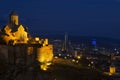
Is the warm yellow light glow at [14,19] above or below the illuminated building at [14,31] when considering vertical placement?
above

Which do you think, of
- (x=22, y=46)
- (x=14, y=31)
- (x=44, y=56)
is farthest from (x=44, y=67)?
(x=14, y=31)

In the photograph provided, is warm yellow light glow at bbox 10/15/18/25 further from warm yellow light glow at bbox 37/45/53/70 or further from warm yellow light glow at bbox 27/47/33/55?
warm yellow light glow at bbox 27/47/33/55

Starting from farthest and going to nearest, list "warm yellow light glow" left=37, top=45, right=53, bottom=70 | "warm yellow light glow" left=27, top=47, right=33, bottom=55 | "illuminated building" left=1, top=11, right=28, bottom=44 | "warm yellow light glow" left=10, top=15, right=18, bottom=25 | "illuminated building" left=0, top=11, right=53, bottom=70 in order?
"warm yellow light glow" left=10, top=15, right=18, bottom=25 < "illuminated building" left=1, top=11, right=28, bottom=44 < "warm yellow light glow" left=37, top=45, right=53, bottom=70 < "warm yellow light glow" left=27, top=47, right=33, bottom=55 < "illuminated building" left=0, top=11, right=53, bottom=70

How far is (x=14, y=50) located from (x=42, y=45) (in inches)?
182

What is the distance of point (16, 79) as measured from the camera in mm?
44281

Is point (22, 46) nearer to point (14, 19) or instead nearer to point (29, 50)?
point (29, 50)

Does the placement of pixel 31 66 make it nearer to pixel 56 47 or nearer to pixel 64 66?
pixel 64 66

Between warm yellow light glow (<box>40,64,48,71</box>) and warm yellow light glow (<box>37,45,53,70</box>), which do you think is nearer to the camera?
warm yellow light glow (<box>40,64,48,71</box>)

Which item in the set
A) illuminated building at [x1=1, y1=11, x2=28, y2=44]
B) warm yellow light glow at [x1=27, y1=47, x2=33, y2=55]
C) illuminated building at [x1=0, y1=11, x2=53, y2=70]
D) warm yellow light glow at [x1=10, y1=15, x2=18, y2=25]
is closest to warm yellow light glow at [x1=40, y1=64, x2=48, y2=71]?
illuminated building at [x1=0, y1=11, x2=53, y2=70]

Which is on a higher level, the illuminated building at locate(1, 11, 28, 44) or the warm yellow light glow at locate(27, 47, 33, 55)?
the illuminated building at locate(1, 11, 28, 44)

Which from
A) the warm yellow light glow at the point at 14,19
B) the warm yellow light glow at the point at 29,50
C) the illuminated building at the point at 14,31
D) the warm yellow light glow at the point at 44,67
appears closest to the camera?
the warm yellow light glow at the point at 29,50

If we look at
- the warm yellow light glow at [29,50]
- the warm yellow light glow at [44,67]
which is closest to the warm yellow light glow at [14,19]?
the warm yellow light glow at [29,50]

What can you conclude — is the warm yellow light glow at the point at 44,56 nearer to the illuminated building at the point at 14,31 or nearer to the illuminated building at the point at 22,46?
the illuminated building at the point at 22,46

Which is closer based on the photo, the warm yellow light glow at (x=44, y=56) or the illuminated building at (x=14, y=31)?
the warm yellow light glow at (x=44, y=56)
